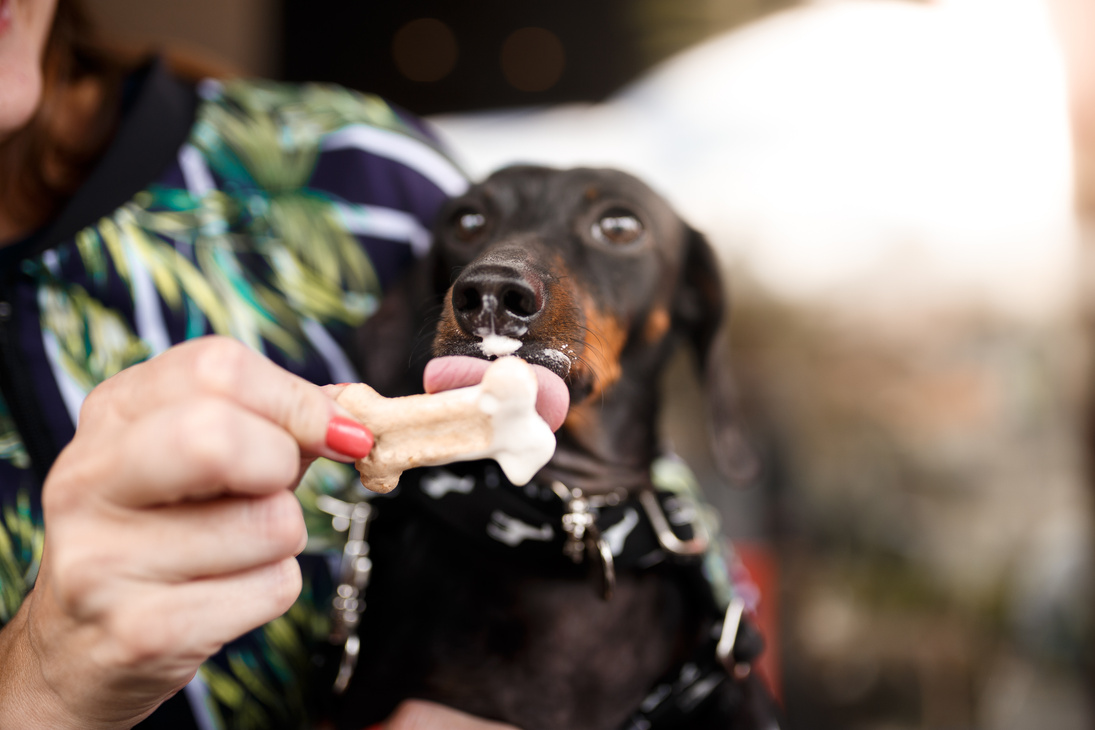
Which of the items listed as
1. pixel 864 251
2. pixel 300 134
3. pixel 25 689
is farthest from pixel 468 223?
pixel 864 251

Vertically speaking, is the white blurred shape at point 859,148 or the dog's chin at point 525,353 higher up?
the dog's chin at point 525,353

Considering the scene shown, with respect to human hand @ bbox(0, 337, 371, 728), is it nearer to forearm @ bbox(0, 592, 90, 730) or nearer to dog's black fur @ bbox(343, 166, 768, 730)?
forearm @ bbox(0, 592, 90, 730)

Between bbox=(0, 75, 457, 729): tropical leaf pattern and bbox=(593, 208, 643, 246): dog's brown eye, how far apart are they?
36 cm

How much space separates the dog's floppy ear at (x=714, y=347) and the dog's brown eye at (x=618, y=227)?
221mm

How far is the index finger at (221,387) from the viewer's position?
1.56 feet

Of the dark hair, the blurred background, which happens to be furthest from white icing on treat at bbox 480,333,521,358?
the blurred background

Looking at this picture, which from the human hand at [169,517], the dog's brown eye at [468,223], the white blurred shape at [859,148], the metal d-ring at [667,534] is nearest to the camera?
the human hand at [169,517]

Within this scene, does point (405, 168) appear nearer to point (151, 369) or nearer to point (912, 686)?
point (151, 369)

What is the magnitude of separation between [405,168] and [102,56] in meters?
0.54

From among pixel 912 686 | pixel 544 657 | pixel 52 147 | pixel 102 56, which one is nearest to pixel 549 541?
pixel 544 657

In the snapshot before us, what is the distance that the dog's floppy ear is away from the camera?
1350 mm

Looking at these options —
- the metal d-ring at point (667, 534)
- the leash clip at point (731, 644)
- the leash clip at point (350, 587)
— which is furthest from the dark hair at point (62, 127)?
the leash clip at point (731, 644)

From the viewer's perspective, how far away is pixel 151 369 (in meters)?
0.49

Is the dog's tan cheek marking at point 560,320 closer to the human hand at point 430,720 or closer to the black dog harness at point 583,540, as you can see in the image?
the black dog harness at point 583,540
